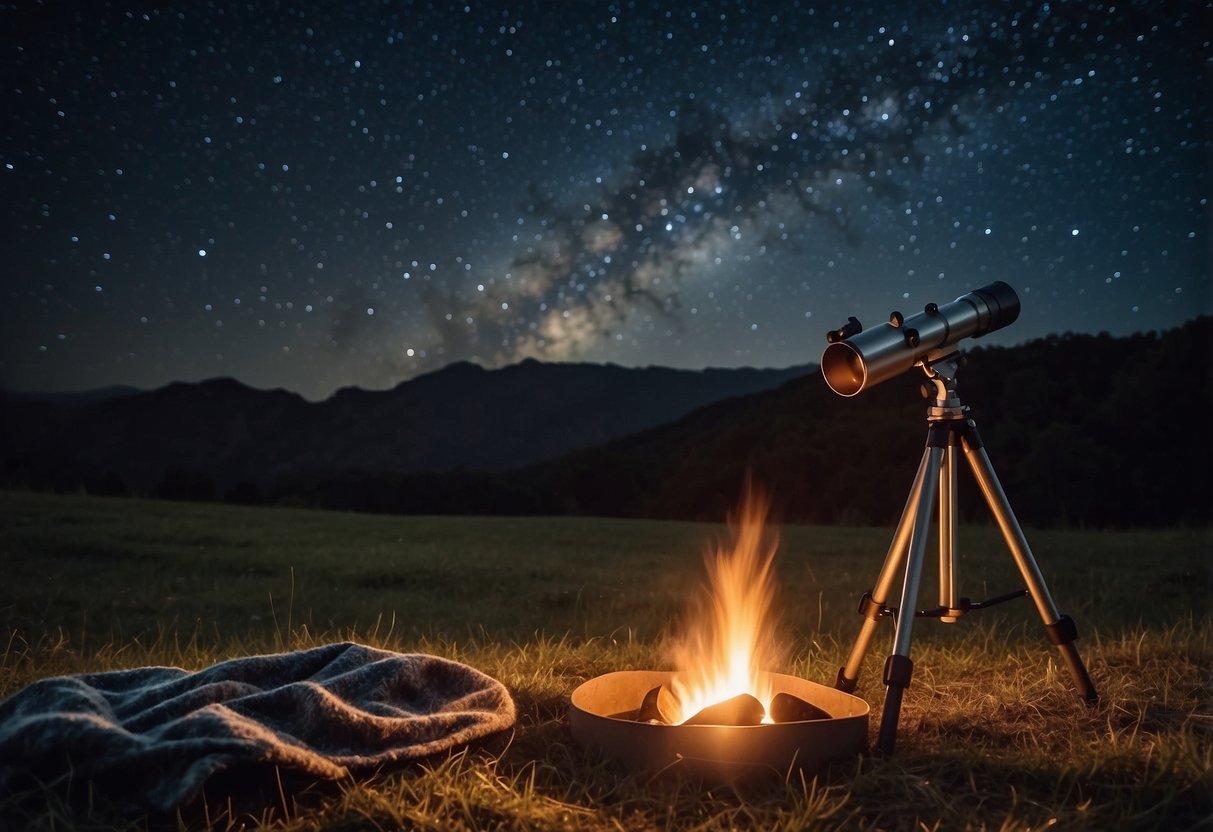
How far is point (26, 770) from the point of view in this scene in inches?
104

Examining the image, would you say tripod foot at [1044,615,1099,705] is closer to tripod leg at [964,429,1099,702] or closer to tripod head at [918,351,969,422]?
tripod leg at [964,429,1099,702]

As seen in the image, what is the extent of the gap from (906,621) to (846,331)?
1176 mm

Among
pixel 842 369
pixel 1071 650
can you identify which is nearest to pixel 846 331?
pixel 842 369

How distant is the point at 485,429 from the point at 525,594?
64.6ft

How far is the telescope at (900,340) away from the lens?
3.32 meters

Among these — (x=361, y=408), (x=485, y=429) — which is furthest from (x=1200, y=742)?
(x=361, y=408)

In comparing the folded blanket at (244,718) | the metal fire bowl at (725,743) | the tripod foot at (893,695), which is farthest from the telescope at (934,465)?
the folded blanket at (244,718)

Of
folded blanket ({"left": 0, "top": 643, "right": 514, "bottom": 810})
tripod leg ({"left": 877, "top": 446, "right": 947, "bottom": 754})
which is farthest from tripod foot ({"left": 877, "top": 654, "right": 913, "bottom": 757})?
folded blanket ({"left": 0, "top": 643, "right": 514, "bottom": 810})

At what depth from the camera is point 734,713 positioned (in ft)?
10.8

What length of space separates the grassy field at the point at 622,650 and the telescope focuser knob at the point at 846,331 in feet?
5.30

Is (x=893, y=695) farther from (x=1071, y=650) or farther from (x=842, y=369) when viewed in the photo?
(x=842, y=369)

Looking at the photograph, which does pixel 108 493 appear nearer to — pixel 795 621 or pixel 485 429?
pixel 485 429

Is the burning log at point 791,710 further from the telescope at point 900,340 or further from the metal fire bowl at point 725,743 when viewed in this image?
the telescope at point 900,340

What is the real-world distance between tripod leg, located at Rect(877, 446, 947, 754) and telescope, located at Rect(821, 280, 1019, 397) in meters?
0.41
